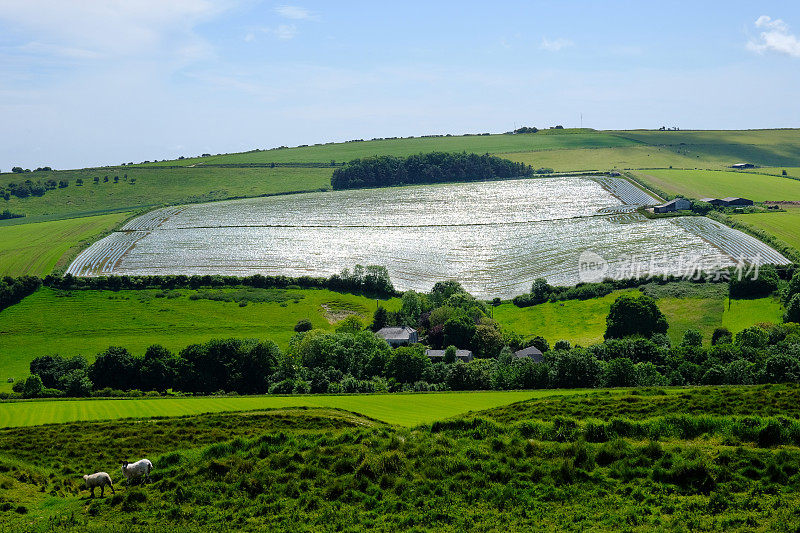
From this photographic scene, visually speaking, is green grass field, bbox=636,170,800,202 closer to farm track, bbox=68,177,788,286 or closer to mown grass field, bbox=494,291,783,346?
farm track, bbox=68,177,788,286

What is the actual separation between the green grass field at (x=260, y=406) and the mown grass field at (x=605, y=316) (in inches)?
1487

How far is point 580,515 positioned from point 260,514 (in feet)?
35.3

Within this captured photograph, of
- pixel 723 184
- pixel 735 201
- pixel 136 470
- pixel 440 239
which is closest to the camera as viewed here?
pixel 136 470

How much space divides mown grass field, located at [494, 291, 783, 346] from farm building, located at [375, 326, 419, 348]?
13358 millimetres

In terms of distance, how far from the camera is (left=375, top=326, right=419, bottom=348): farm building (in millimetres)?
92688

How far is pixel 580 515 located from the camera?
22672 millimetres

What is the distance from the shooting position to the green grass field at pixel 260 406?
47906 millimetres

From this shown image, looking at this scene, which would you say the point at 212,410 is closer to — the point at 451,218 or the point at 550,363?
the point at 550,363

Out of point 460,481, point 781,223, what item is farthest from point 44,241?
point 781,223

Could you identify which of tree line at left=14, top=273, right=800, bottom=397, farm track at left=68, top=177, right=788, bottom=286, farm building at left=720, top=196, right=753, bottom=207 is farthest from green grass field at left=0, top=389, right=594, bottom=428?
farm building at left=720, top=196, right=753, bottom=207

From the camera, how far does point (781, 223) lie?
430 feet

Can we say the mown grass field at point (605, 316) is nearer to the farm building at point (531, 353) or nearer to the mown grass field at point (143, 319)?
the farm building at point (531, 353)

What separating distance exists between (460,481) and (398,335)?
68.3m

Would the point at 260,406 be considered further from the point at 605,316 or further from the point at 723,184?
the point at 723,184
